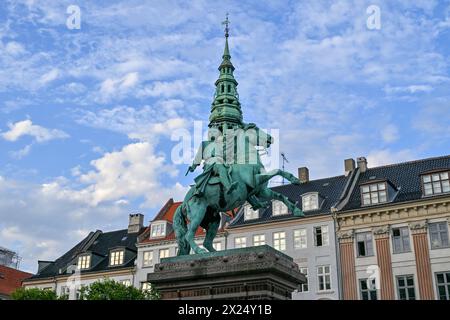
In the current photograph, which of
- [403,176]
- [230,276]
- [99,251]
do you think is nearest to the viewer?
[230,276]

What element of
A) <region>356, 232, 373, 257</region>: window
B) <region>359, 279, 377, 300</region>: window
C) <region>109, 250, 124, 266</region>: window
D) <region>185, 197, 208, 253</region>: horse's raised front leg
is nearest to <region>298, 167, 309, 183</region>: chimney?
<region>356, 232, 373, 257</region>: window

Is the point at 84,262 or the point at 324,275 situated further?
the point at 84,262

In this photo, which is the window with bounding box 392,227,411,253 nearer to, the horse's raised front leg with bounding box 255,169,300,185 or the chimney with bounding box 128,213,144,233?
the chimney with bounding box 128,213,144,233

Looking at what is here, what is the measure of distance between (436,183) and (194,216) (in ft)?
100

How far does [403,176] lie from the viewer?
45875 millimetres

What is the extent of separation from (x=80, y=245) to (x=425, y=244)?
35015 mm

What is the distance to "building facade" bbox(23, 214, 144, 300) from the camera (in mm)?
53094

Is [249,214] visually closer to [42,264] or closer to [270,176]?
[42,264]

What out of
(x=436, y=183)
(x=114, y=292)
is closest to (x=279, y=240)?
(x=436, y=183)

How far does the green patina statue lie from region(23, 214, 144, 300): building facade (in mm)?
37495

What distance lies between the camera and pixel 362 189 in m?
43.9

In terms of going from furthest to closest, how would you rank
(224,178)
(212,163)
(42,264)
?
1. (42,264)
2. (212,163)
3. (224,178)
